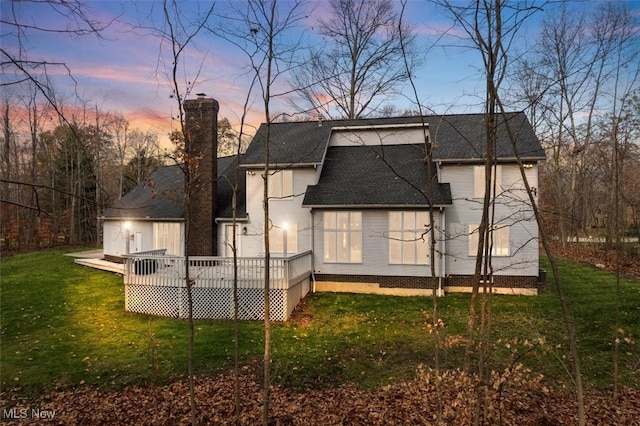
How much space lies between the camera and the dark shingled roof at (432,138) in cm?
1281

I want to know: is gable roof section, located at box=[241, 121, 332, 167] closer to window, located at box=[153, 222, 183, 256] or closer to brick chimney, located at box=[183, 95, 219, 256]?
brick chimney, located at box=[183, 95, 219, 256]

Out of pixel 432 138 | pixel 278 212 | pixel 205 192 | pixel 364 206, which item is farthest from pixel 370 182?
pixel 205 192

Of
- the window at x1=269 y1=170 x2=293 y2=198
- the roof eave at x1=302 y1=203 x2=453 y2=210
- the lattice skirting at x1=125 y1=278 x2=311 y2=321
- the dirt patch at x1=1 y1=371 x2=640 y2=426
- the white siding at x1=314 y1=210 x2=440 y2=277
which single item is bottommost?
the dirt patch at x1=1 y1=371 x2=640 y2=426

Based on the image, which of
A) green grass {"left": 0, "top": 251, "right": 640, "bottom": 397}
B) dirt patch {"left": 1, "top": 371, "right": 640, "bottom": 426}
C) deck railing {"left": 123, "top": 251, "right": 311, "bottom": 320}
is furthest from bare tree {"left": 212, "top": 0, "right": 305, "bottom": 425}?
deck railing {"left": 123, "top": 251, "right": 311, "bottom": 320}

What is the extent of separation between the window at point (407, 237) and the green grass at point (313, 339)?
1443mm

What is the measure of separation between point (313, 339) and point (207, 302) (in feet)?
12.2

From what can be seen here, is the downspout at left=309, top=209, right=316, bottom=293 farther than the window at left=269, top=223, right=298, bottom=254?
No

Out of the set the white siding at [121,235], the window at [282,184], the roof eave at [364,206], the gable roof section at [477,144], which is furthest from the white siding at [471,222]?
the white siding at [121,235]

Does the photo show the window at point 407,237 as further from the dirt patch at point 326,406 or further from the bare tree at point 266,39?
the bare tree at point 266,39

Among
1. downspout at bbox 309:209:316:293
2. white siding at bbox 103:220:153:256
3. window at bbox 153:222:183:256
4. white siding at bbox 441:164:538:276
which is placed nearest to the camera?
white siding at bbox 441:164:538:276

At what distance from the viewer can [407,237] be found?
12828 mm

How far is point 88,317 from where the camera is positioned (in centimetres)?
1073

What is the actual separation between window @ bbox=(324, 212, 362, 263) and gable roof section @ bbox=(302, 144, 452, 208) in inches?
22.9

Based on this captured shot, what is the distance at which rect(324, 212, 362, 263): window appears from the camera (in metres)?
13.2
